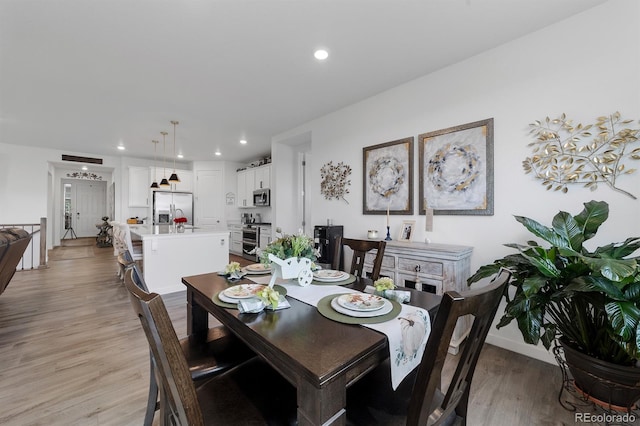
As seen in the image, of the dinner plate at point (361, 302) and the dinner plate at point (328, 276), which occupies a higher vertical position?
the dinner plate at point (361, 302)

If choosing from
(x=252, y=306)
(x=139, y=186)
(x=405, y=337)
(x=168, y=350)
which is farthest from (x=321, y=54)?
(x=139, y=186)

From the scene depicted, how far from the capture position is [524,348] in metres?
2.27

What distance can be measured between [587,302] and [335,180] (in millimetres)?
2878

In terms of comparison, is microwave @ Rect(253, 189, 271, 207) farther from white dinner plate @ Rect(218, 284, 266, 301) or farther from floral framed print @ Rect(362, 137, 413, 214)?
white dinner plate @ Rect(218, 284, 266, 301)

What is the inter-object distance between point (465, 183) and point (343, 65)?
5.59 ft

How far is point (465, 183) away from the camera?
2.60 meters

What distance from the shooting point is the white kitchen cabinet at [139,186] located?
22.9ft

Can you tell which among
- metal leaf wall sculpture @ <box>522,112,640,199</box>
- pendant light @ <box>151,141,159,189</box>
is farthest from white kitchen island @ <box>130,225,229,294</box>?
metal leaf wall sculpture @ <box>522,112,640,199</box>

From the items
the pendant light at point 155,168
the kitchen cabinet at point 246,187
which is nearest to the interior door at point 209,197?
the kitchen cabinet at point 246,187

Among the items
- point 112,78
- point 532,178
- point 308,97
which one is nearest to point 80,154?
point 112,78

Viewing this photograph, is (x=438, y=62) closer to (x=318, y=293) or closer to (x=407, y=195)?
(x=407, y=195)

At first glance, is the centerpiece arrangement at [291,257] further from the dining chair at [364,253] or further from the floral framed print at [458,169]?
the floral framed print at [458,169]

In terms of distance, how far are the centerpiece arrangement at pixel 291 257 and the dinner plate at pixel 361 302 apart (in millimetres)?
302

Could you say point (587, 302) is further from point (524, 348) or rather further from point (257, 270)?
point (257, 270)
